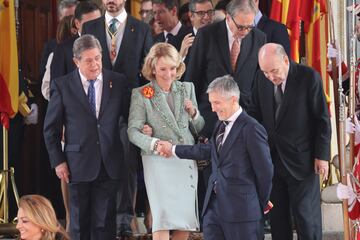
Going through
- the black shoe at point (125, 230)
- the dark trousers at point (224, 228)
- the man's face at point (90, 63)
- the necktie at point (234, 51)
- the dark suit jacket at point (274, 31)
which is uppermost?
the dark suit jacket at point (274, 31)

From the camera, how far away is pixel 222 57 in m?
10.3

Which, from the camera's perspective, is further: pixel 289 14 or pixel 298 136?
pixel 289 14

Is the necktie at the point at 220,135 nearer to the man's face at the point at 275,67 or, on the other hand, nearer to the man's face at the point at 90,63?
the man's face at the point at 275,67

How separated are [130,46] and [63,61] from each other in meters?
0.73

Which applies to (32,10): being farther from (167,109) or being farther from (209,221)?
(209,221)

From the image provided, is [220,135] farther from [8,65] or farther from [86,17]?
[8,65]

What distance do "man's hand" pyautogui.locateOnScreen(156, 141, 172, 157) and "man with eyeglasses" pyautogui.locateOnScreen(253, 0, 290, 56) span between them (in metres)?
1.58

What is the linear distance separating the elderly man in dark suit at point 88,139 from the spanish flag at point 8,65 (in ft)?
5.38

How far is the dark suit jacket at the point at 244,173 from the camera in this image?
890cm


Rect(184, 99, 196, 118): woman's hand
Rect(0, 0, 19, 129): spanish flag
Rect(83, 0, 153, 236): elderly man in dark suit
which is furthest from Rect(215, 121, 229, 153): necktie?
Rect(0, 0, 19, 129): spanish flag

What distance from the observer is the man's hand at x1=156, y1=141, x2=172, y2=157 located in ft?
31.4

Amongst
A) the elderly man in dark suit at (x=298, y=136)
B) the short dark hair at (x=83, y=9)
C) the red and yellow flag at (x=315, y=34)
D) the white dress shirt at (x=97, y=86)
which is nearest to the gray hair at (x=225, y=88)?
the elderly man in dark suit at (x=298, y=136)

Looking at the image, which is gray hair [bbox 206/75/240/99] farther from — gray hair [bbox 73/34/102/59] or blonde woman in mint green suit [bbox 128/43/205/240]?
gray hair [bbox 73/34/102/59]

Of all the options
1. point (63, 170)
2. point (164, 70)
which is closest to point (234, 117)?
point (164, 70)
